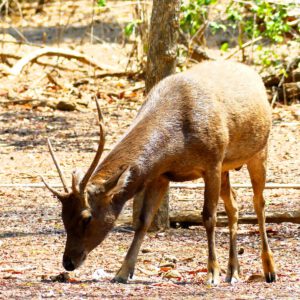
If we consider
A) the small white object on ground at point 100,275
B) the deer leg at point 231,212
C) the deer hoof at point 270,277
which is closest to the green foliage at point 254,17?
the deer leg at point 231,212

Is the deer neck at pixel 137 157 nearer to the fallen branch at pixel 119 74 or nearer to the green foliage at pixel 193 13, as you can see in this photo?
the green foliage at pixel 193 13

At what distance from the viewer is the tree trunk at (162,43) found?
353 inches

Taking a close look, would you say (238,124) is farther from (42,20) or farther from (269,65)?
(42,20)

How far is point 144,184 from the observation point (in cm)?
734

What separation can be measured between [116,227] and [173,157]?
7.72 ft

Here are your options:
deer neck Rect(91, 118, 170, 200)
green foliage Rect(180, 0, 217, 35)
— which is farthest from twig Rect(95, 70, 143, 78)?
deer neck Rect(91, 118, 170, 200)

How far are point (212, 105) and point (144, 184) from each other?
80 cm

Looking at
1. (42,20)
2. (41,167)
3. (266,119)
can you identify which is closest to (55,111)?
(41,167)

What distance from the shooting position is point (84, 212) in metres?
7.01

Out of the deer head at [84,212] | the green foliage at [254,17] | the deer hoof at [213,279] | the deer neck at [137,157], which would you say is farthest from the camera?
the green foliage at [254,17]

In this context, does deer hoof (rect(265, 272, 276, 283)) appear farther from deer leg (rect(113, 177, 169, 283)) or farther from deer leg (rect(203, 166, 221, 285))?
deer leg (rect(113, 177, 169, 283))

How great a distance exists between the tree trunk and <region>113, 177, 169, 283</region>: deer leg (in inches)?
44.5

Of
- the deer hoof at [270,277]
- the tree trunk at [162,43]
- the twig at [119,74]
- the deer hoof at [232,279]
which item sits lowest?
the twig at [119,74]

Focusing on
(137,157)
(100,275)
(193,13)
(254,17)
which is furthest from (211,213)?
(254,17)
